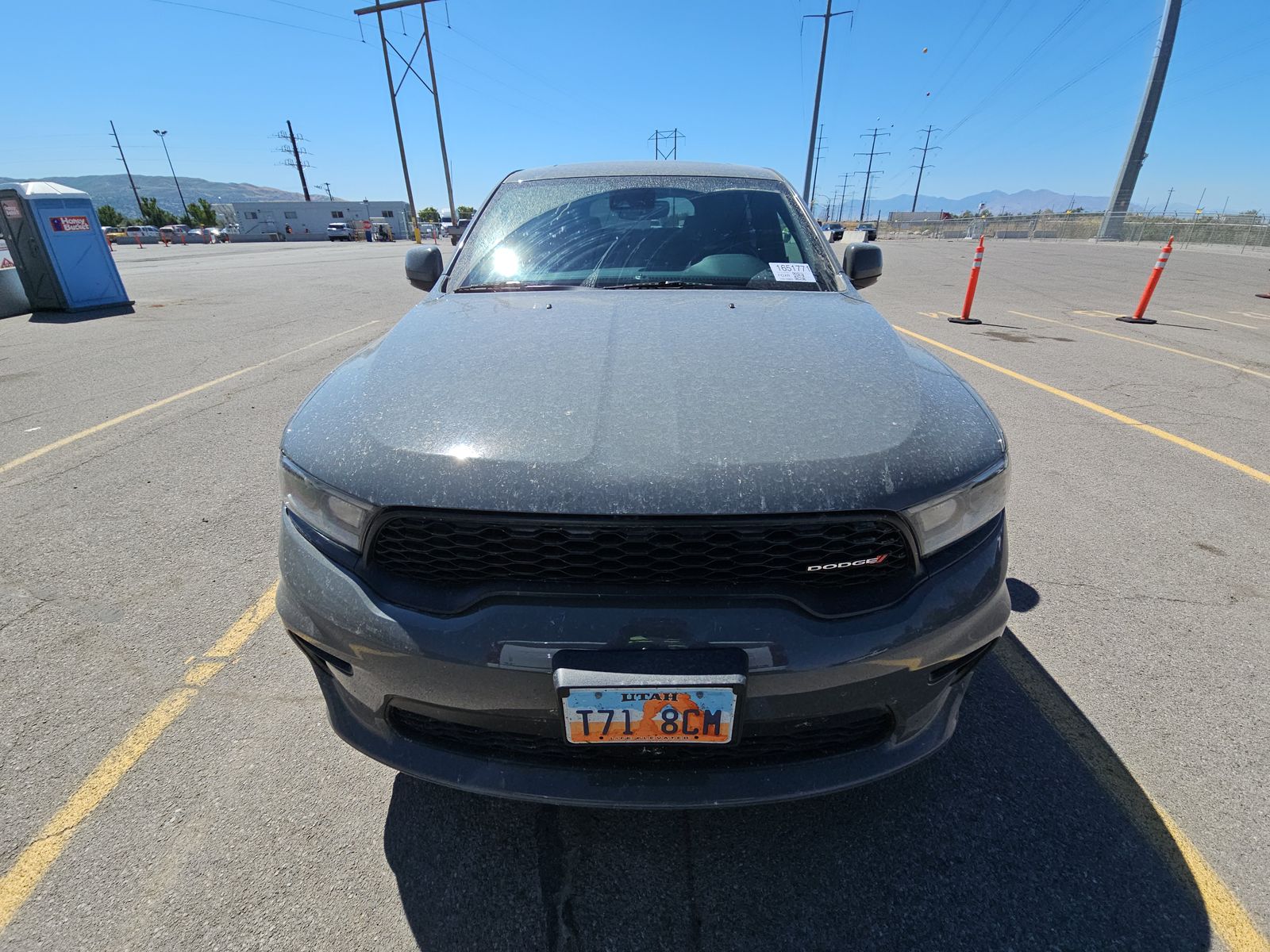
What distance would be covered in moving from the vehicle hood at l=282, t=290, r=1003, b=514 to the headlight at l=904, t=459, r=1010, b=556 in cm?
3

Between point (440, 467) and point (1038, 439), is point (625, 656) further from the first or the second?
point (1038, 439)

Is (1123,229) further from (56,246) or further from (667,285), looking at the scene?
(56,246)

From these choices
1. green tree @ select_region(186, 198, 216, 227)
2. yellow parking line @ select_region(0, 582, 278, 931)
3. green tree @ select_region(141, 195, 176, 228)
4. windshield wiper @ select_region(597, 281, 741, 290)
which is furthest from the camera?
green tree @ select_region(186, 198, 216, 227)

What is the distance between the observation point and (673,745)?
4.04 feet

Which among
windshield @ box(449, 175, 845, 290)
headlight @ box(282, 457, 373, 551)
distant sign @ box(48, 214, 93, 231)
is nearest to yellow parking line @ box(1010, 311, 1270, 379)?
windshield @ box(449, 175, 845, 290)

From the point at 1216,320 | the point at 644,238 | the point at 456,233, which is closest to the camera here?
the point at 644,238

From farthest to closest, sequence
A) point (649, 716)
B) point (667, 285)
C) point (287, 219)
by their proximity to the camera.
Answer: point (287, 219) < point (667, 285) < point (649, 716)

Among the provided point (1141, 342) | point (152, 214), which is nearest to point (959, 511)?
point (1141, 342)

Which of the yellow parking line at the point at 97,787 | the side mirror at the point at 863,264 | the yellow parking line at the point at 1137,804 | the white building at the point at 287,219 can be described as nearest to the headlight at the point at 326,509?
the yellow parking line at the point at 97,787

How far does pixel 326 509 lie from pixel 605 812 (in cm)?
111

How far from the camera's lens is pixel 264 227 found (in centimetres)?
6150

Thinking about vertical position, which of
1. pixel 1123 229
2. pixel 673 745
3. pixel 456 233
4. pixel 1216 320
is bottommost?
pixel 1123 229

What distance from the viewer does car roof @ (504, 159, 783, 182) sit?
292cm

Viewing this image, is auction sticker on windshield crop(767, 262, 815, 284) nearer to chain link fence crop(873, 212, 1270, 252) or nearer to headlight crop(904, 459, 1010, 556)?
headlight crop(904, 459, 1010, 556)
